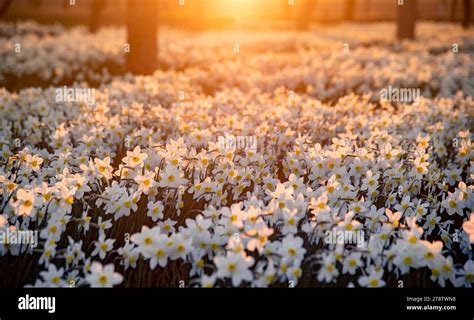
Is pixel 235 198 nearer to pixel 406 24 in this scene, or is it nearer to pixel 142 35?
pixel 142 35

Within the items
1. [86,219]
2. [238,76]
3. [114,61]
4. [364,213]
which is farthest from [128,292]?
[114,61]

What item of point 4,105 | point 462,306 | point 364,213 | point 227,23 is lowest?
point 462,306

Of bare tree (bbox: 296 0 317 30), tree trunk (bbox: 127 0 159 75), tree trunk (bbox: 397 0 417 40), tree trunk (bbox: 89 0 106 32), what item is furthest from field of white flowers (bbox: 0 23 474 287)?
bare tree (bbox: 296 0 317 30)

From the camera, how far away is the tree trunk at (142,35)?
1362 centimetres

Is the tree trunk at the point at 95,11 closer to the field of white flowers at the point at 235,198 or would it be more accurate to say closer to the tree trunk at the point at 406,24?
the tree trunk at the point at 406,24

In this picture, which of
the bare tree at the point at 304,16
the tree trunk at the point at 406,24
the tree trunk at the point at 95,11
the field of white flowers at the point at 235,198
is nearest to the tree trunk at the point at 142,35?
the field of white flowers at the point at 235,198

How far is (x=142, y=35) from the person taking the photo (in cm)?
1379


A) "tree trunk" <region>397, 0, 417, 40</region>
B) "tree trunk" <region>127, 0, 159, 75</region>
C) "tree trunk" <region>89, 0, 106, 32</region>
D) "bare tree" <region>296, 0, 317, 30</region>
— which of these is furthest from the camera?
"bare tree" <region>296, 0, 317, 30</region>

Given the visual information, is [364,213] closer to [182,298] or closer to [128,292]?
[182,298]

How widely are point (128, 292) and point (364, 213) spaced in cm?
183

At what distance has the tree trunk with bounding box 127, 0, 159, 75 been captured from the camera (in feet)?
44.7

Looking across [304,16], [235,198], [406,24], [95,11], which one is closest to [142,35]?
[235,198]

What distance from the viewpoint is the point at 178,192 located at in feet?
14.8

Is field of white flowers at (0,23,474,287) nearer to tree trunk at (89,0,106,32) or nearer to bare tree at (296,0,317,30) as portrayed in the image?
tree trunk at (89,0,106,32)
